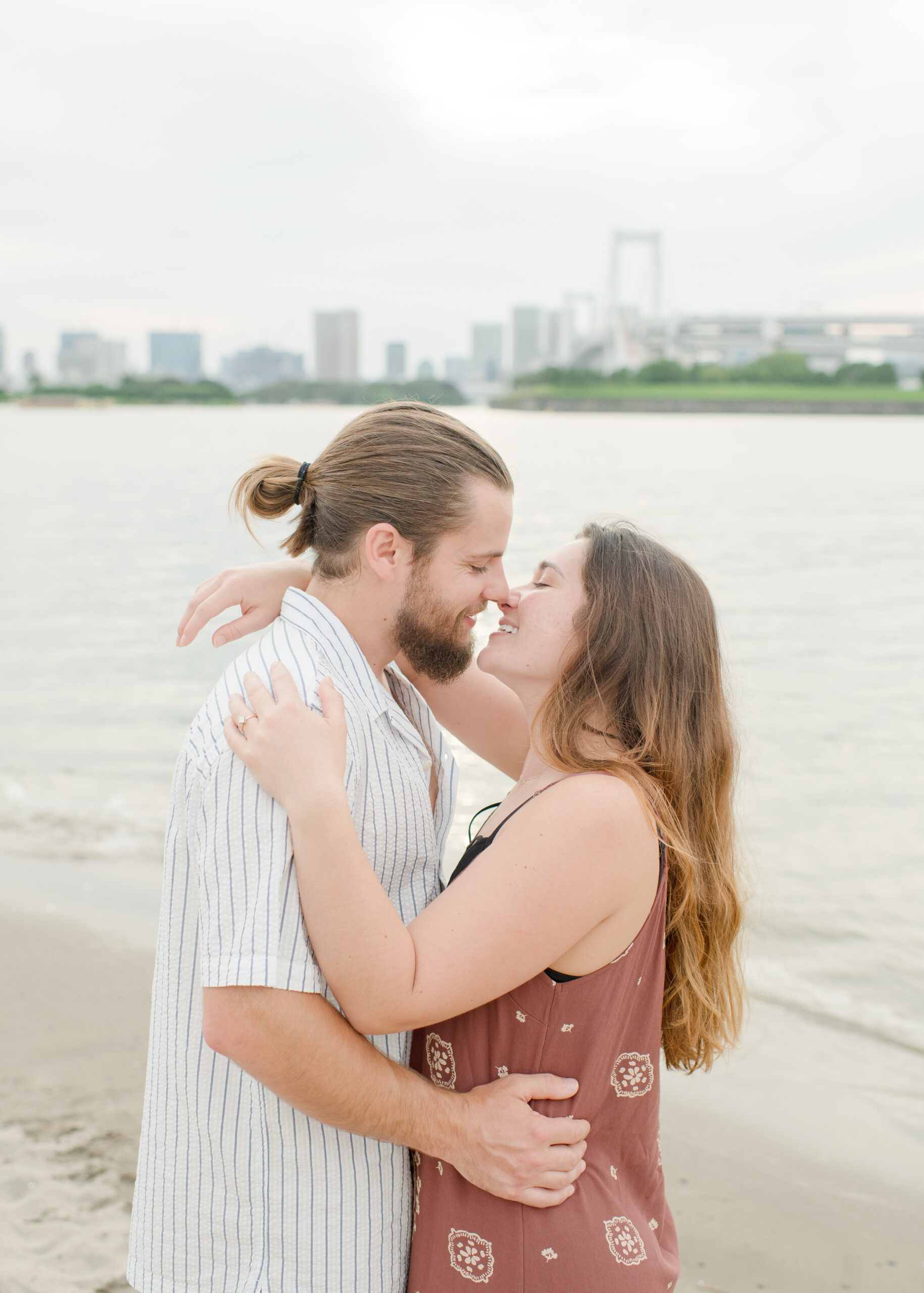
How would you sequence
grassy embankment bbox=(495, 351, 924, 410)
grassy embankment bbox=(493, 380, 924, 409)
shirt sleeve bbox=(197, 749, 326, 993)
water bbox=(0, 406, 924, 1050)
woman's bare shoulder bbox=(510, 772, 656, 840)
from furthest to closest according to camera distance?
1. grassy embankment bbox=(495, 351, 924, 410)
2. grassy embankment bbox=(493, 380, 924, 409)
3. water bbox=(0, 406, 924, 1050)
4. woman's bare shoulder bbox=(510, 772, 656, 840)
5. shirt sleeve bbox=(197, 749, 326, 993)

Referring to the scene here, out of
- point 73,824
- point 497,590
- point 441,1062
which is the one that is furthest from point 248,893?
point 73,824

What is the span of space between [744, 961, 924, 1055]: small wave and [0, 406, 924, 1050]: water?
1 centimetres

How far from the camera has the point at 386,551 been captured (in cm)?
174

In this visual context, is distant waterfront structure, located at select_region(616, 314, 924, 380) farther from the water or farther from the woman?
the woman

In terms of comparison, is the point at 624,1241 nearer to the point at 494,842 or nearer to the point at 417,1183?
the point at 417,1183

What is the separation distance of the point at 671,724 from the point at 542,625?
0.87 ft

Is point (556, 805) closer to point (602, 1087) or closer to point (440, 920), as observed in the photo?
point (440, 920)

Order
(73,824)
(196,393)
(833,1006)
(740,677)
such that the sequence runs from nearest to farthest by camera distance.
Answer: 1. (833,1006)
2. (73,824)
3. (740,677)
4. (196,393)

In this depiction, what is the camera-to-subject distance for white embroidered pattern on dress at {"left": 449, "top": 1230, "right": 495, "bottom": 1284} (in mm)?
1473

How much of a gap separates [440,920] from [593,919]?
20 centimetres

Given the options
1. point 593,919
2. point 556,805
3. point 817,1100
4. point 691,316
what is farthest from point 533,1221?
point 691,316

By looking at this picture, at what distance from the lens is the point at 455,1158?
1.48 meters

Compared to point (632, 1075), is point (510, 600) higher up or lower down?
higher up

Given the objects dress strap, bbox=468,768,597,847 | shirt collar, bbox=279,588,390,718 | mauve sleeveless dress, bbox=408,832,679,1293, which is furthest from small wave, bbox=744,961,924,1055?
shirt collar, bbox=279,588,390,718
